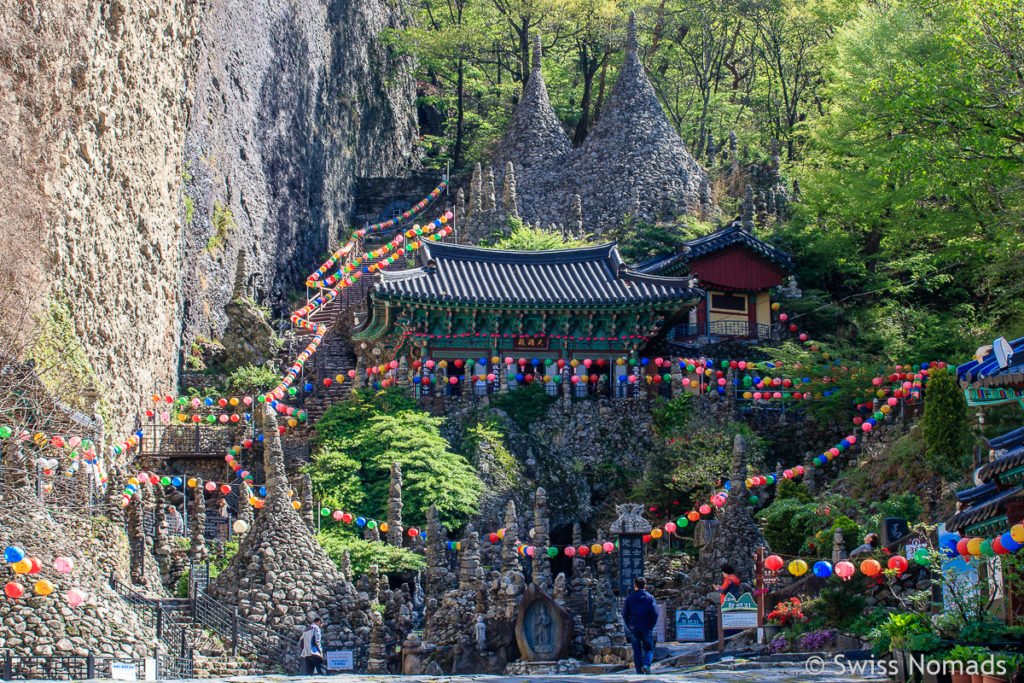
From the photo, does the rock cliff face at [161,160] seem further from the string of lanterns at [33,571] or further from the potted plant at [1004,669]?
the potted plant at [1004,669]

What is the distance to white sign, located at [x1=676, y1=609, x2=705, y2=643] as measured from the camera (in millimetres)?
22234

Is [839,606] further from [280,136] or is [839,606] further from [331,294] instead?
[280,136]

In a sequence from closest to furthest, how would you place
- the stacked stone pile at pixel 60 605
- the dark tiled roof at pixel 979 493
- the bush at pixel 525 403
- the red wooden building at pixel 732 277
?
the dark tiled roof at pixel 979 493
the stacked stone pile at pixel 60 605
the bush at pixel 525 403
the red wooden building at pixel 732 277

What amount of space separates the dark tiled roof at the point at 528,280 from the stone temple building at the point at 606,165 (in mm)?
7261

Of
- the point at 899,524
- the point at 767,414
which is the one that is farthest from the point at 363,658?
the point at 767,414

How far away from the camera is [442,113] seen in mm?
63812

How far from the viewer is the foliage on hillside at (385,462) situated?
29.6 m

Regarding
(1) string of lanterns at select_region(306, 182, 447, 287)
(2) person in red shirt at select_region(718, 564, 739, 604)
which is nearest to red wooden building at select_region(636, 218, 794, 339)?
(1) string of lanterns at select_region(306, 182, 447, 287)

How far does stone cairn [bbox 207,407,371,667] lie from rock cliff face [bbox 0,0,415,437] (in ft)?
27.5

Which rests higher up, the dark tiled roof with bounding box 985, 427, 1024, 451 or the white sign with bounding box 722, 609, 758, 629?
the dark tiled roof with bounding box 985, 427, 1024, 451

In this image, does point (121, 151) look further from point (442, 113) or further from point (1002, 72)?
point (442, 113)

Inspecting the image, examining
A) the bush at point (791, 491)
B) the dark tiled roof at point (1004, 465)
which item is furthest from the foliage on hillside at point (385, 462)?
the dark tiled roof at point (1004, 465)

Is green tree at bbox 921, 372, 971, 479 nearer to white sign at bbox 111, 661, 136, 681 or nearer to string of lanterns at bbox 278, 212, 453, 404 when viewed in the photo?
white sign at bbox 111, 661, 136, 681

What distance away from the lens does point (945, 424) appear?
25.5 meters
